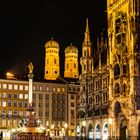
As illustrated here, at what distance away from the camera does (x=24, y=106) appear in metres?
167

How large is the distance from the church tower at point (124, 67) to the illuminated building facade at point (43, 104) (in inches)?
1944

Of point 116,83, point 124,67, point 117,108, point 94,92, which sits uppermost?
point 124,67

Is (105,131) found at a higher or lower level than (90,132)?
higher

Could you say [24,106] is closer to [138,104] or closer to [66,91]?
[66,91]

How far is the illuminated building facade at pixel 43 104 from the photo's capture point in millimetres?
162875

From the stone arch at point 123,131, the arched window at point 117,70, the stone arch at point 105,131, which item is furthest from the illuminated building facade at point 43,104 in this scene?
the arched window at point 117,70

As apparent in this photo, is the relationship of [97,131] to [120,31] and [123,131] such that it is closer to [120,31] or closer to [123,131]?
[123,131]

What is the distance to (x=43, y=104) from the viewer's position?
169750 millimetres

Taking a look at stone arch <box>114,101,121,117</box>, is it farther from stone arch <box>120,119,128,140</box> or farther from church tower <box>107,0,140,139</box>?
stone arch <box>120,119,128,140</box>

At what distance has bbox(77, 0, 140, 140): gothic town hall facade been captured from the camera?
10850 cm

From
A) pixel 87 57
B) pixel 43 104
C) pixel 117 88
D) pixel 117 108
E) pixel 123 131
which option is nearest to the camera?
pixel 123 131

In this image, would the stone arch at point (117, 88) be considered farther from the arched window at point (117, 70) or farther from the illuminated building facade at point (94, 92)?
A: the illuminated building facade at point (94, 92)

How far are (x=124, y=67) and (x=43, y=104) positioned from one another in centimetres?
6352

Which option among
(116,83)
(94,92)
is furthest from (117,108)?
(94,92)
